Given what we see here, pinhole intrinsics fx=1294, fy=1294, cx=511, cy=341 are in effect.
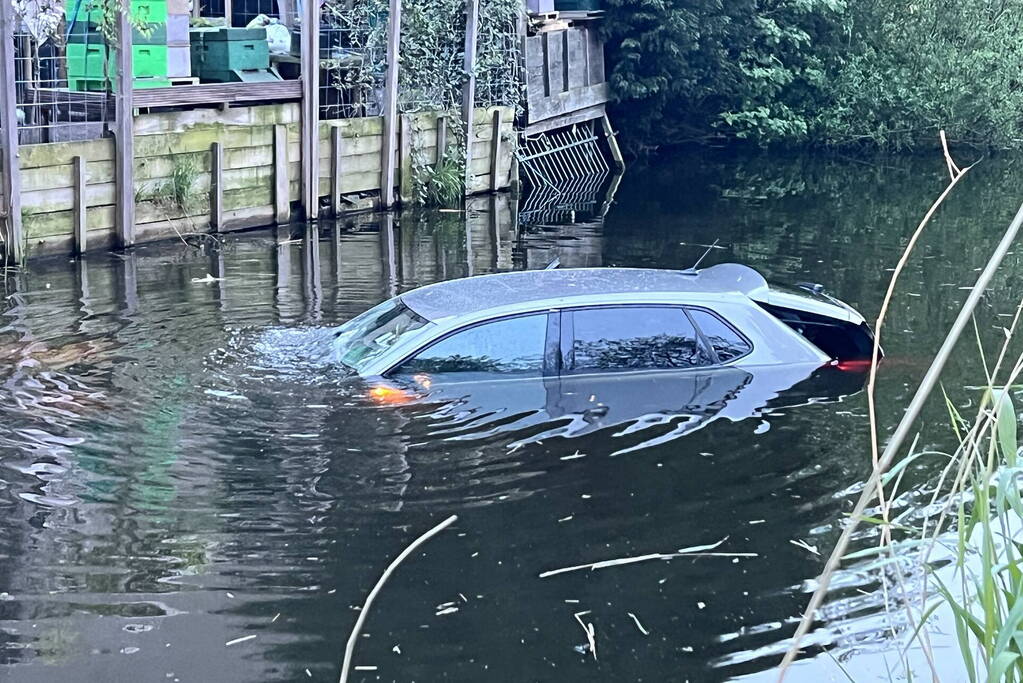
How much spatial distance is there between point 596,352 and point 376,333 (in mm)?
1520

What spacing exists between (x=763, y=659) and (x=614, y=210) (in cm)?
1595

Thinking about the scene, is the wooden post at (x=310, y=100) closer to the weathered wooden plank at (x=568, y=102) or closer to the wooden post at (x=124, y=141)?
the wooden post at (x=124, y=141)

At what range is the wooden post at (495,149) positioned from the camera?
22094mm

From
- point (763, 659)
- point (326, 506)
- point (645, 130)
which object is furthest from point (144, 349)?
→ point (645, 130)

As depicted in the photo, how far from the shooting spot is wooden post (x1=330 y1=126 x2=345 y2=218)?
18.8 meters

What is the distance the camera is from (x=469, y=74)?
21.3 m

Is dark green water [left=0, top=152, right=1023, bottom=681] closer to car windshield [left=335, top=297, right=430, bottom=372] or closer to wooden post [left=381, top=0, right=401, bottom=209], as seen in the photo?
car windshield [left=335, top=297, right=430, bottom=372]

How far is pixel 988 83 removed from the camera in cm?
2977

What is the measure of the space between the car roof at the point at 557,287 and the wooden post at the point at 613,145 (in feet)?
60.8

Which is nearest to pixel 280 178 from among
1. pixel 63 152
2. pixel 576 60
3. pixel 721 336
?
pixel 63 152

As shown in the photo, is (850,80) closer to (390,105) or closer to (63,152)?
(390,105)

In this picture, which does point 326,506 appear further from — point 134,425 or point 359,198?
point 359,198

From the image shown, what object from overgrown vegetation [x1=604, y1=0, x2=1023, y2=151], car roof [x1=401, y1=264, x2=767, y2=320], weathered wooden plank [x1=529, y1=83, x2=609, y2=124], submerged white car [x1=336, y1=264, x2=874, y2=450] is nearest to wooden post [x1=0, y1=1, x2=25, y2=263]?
submerged white car [x1=336, y1=264, x2=874, y2=450]

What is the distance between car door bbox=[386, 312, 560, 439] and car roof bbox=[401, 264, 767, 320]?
0.55 feet
